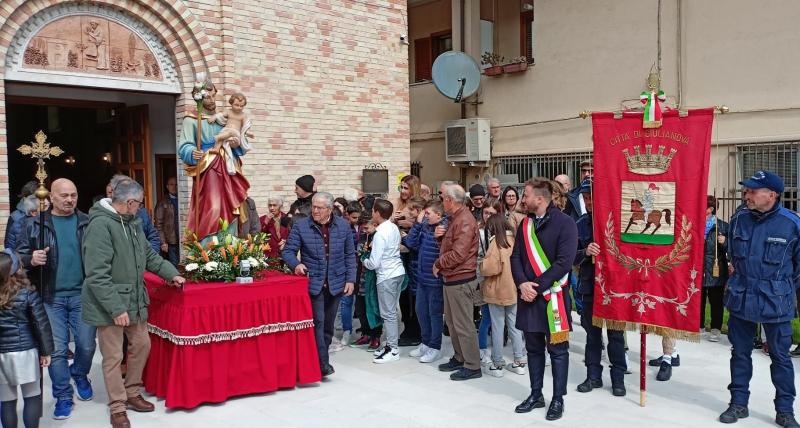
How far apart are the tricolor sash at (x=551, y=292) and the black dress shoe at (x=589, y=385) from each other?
0.92m

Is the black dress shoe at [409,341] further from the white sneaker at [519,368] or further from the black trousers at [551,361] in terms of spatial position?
the black trousers at [551,361]

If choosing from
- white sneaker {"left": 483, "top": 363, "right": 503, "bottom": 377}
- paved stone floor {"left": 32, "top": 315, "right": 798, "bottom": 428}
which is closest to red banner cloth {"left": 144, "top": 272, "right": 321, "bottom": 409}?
paved stone floor {"left": 32, "top": 315, "right": 798, "bottom": 428}

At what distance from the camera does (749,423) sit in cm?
530

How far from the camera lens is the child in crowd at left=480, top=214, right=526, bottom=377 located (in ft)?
21.6

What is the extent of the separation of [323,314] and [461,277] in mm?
1366

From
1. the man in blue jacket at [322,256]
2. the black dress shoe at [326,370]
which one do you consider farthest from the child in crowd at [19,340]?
the black dress shoe at [326,370]

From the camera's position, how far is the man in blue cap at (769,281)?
5.17 m

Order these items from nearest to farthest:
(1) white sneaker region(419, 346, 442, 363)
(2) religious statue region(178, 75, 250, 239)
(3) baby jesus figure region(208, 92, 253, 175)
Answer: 1. (2) religious statue region(178, 75, 250, 239)
2. (3) baby jesus figure region(208, 92, 253, 175)
3. (1) white sneaker region(419, 346, 442, 363)

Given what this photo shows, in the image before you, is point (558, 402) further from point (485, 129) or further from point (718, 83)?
point (485, 129)

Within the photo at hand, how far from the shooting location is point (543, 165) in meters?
14.0

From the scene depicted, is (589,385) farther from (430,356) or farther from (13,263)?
(13,263)

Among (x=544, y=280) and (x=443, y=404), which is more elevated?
(x=544, y=280)

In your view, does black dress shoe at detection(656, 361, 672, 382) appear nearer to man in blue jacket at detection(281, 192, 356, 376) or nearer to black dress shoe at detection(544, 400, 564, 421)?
black dress shoe at detection(544, 400, 564, 421)

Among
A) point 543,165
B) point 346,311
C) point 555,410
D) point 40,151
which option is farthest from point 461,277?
point 543,165
